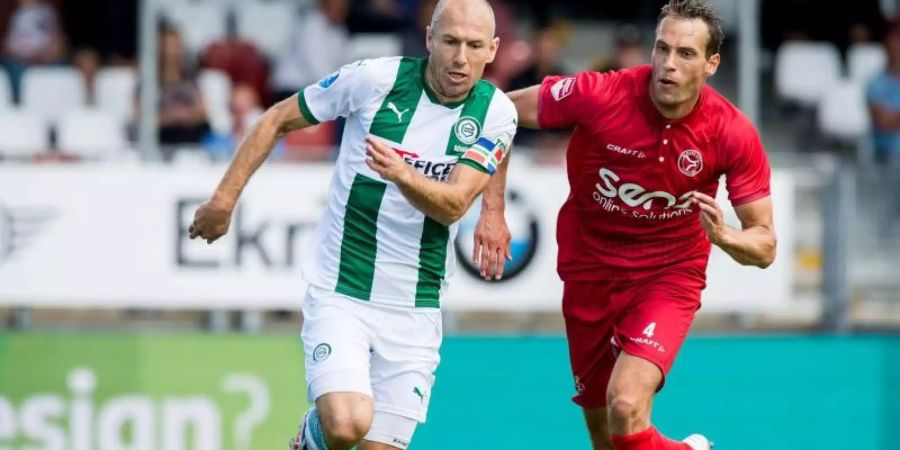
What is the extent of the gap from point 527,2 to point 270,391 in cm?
621

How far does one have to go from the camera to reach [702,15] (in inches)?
261

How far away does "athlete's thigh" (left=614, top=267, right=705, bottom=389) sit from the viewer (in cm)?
675

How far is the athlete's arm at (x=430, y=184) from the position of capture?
584cm

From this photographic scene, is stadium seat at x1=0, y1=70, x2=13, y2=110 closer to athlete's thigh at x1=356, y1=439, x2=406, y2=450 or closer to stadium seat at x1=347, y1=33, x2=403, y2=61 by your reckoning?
stadium seat at x1=347, y1=33, x2=403, y2=61

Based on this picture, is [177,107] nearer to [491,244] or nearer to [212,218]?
[491,244]

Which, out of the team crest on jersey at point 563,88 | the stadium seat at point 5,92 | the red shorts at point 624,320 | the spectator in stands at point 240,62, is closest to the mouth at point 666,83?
the team crest on jersey at point 563,88

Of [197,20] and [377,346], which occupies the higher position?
[197,20]

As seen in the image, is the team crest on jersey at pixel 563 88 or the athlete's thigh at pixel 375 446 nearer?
the athlete's thigh at pixel 375 446

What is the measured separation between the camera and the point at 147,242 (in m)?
9.64

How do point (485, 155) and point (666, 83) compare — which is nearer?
point (485, 155)

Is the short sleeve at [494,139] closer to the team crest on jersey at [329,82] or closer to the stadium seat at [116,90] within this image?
the team crest on jersey at [329,82]

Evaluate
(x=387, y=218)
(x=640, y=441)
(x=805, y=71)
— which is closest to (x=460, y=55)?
(x=387, y=218)

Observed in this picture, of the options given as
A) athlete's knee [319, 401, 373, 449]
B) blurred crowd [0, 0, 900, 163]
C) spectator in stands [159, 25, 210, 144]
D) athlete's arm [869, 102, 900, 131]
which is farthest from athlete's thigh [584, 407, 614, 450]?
athlete's arm [869, 102, 900, 131]

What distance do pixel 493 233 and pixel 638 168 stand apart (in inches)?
26.9
